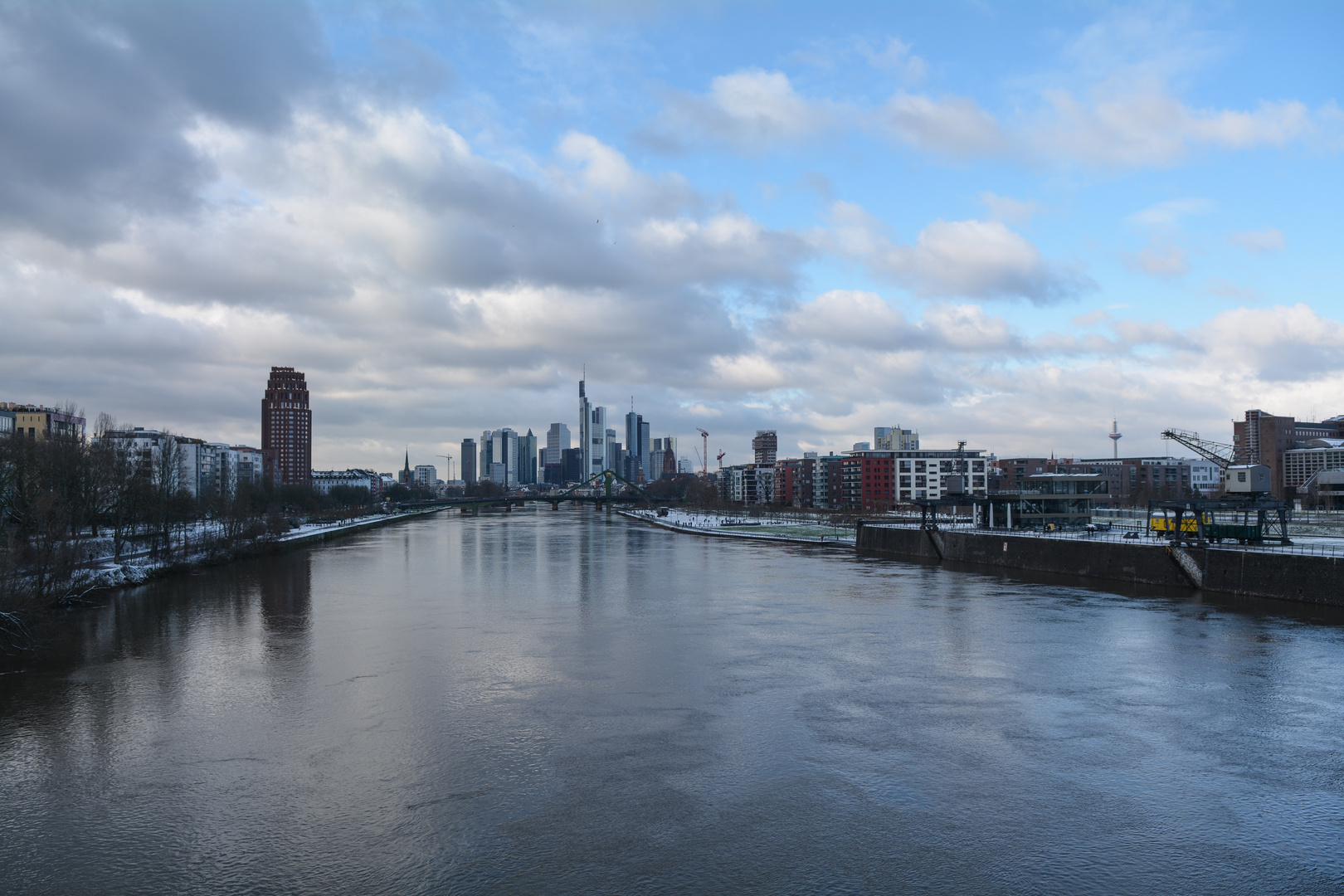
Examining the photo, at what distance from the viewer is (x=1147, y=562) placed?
35.9 meters

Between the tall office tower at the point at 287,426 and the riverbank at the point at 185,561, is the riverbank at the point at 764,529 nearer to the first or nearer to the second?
the riverbank at the point at 185,561

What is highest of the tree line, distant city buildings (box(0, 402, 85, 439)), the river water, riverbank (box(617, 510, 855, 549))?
distant city buildings (box(0, 402, 85, 439))

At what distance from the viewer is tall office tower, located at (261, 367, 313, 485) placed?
529 ft

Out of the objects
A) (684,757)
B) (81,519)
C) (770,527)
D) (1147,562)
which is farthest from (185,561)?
(770,527)

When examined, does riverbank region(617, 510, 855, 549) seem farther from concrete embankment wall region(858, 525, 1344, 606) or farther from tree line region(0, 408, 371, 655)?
tree line region(0, 408, 371, 655)

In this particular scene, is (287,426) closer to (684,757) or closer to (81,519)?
(81,519)

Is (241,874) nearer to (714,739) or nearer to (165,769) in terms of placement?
(165,769)

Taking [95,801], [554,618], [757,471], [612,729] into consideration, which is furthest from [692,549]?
[757,471]

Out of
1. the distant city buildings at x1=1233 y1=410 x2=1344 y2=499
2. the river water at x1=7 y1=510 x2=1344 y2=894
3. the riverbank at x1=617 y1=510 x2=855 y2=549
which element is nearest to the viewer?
the river water at x1=7 y1=510 x2=1344 y2=894

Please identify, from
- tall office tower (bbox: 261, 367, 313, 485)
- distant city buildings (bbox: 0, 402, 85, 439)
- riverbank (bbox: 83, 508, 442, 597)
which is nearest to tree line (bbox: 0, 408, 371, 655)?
riverbank (bbox: 83, 508, 442, 597)

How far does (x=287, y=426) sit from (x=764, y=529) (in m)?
118

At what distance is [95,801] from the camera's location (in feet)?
39.6

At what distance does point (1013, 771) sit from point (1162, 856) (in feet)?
9.09

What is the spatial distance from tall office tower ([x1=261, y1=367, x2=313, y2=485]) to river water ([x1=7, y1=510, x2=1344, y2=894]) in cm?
14418
